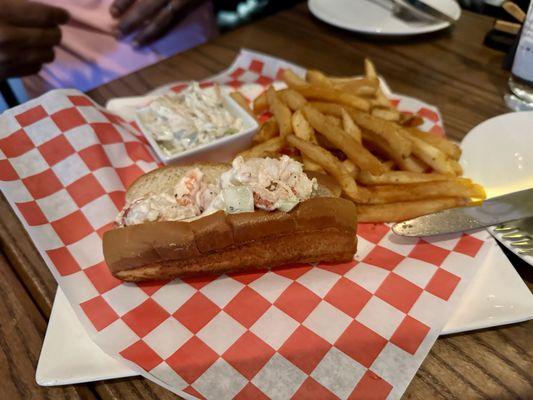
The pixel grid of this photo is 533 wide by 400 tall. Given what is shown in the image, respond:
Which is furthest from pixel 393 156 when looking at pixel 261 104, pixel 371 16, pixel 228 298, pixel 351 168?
pixel 371 16

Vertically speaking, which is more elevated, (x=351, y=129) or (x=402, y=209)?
(x=351, y=129)

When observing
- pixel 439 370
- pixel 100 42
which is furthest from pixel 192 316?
pixel 100 42

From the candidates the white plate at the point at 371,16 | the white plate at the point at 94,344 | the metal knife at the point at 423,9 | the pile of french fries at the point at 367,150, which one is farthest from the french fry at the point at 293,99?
the metal knife at the point at 423,9

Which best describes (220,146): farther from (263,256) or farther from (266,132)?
(263,256)

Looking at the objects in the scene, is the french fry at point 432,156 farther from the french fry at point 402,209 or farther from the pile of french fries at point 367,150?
the french fry at point 402,209

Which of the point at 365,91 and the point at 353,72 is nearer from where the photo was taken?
the point at 365,91

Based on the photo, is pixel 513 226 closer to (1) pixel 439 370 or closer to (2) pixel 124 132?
(1) pixel 439 370
